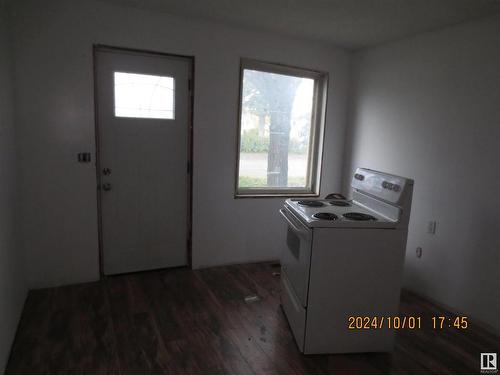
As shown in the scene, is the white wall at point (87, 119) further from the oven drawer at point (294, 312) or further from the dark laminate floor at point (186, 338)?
the oven drawer at point (294, 312)

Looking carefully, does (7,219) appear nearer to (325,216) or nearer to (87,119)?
(87,119)

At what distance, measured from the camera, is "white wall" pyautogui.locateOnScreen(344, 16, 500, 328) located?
2572 millimetres

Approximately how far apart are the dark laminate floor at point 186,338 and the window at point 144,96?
160cm

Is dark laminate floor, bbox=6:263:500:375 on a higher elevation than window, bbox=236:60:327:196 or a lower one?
lower

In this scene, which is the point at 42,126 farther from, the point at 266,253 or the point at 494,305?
the point at 494,305

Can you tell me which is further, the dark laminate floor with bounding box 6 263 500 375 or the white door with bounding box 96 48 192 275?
the white door with bounding box 96 48 192 275

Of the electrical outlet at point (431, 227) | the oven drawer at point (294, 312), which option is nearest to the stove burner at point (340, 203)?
the oven drawer at point (294, 312)

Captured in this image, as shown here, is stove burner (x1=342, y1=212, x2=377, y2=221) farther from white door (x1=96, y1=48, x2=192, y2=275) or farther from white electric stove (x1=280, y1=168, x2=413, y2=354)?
white door (x1=96, y1=48, x2=192, y2=275)

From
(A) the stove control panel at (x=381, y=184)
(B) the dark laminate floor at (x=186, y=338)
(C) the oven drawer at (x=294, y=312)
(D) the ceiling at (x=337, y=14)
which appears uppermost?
(D) the ceiling at (x=337, y=14)

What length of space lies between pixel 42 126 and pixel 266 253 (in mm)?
2527

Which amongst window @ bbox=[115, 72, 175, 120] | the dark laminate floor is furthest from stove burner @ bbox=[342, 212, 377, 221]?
window @ bbox=[115, 72, 175, 120]

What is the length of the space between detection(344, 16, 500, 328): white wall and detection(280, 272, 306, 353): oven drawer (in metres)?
1.42

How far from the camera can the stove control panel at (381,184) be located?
6.97 feet

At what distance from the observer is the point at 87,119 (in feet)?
9.46
